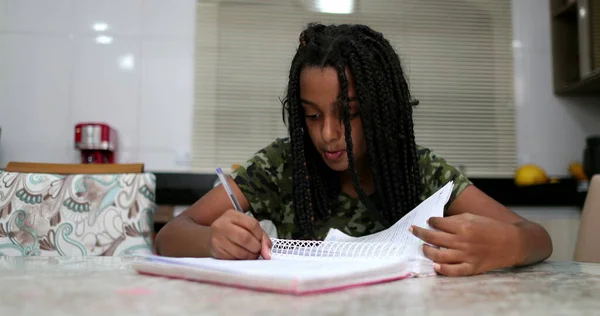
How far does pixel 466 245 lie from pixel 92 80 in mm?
2142

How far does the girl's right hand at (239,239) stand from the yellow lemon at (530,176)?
6.40ft

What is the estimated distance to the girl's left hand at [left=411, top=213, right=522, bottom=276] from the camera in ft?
1.85

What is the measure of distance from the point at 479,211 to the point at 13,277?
763 mm

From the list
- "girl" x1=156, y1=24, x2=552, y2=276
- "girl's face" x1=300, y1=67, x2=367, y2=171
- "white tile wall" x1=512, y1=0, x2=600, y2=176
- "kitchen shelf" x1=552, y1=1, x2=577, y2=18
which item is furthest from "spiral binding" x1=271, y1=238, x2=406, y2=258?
"kitchen shelf" x1=552, y1=1, x2=577, y2=18

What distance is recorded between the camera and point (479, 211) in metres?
0.95

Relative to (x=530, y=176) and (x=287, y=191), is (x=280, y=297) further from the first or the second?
(x=530, y=176)

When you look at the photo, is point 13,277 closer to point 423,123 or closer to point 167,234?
point 167,234

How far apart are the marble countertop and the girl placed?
281 millimetres

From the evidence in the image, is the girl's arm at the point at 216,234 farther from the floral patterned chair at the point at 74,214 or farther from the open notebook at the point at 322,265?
the floral patterned chair at the point at 74,214

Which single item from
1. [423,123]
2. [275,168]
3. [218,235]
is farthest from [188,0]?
[218,235]

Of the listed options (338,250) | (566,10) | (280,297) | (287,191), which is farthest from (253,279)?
(566,10)

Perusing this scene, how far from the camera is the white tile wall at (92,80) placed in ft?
7.54

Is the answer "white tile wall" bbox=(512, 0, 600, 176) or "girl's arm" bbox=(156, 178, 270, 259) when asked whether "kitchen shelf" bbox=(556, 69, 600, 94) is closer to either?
"white tile wall" bbox=(512, 0, 600, 176)

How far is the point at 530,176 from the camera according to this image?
230 cm
